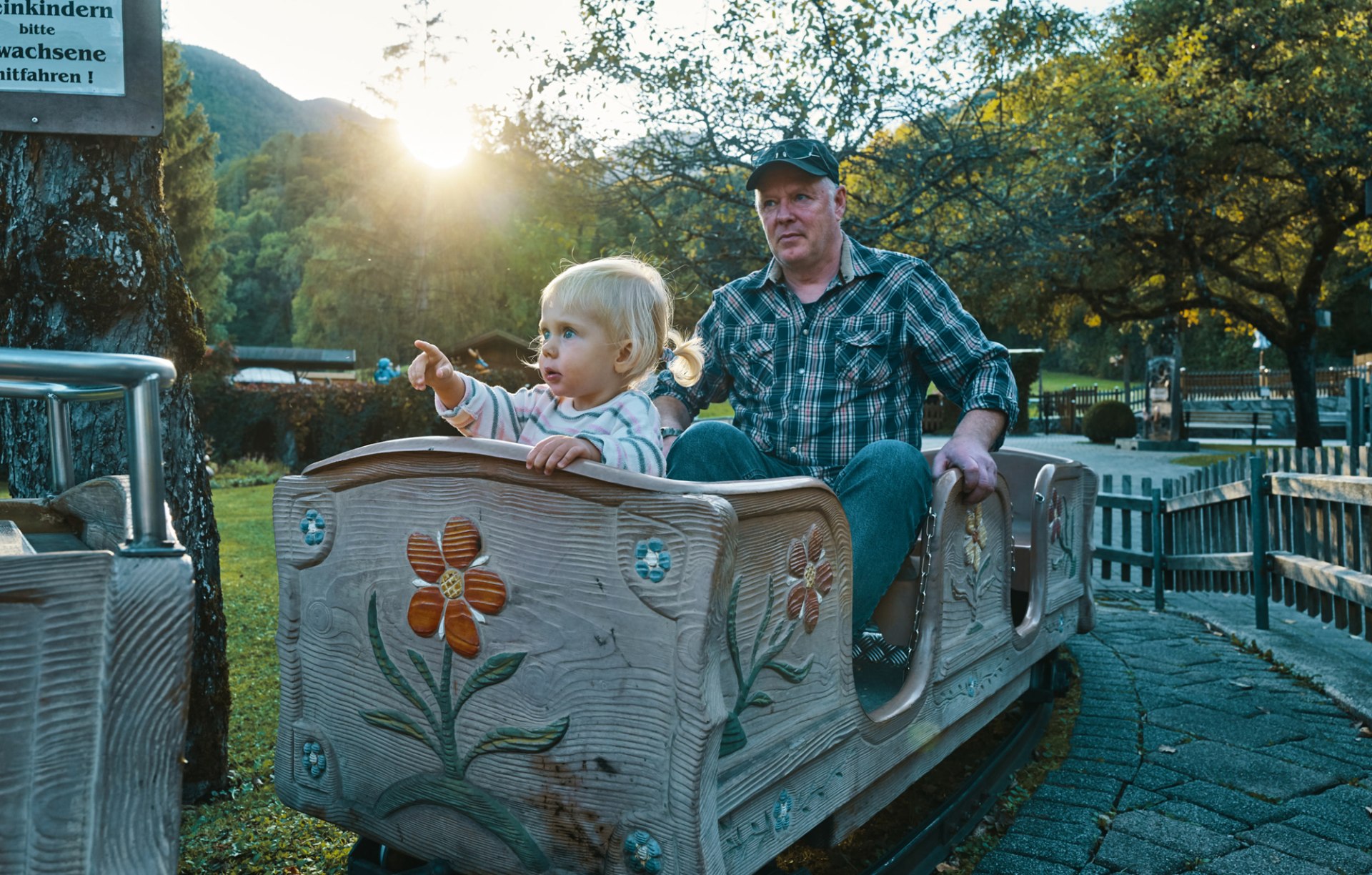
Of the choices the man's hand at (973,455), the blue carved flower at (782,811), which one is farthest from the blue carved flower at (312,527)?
the man's hand at (973,455)

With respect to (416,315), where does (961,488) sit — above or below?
below

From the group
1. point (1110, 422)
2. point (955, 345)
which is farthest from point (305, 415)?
point (1110, 422)

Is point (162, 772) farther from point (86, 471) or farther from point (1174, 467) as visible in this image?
point (1174, 467)

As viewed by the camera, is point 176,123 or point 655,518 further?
point 176,123

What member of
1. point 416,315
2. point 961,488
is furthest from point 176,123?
point 961,488

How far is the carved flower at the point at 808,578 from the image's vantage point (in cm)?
203

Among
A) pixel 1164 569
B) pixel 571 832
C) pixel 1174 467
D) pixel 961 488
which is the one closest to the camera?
pixel 571 832

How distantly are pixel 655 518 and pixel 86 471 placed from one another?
2051mm

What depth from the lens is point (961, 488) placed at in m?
2.87

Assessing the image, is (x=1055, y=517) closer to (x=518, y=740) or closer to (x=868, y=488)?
(x=868, y=488)

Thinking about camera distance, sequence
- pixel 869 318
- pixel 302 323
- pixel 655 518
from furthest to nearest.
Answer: pixel 302 323, pixel 869 318, pixel 655 518

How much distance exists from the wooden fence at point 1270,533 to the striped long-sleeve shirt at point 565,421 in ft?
13.3

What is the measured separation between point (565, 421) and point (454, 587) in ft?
2.03

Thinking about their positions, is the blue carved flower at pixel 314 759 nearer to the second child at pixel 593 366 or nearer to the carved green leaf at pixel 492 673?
the carved green leaf at pixel 492 673
